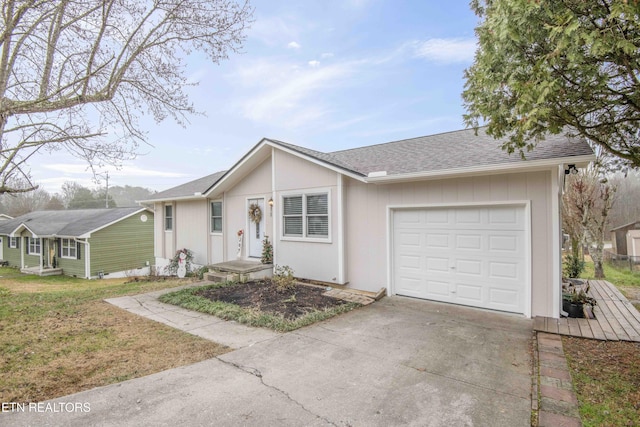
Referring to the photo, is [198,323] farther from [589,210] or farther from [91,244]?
[91,244]

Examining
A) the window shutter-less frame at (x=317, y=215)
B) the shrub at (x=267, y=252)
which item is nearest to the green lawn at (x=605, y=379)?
the window shutter-less frame at (x=317, y=215)

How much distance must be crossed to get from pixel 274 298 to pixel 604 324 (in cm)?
621

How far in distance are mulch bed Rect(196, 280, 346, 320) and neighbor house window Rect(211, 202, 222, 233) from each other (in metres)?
3.67

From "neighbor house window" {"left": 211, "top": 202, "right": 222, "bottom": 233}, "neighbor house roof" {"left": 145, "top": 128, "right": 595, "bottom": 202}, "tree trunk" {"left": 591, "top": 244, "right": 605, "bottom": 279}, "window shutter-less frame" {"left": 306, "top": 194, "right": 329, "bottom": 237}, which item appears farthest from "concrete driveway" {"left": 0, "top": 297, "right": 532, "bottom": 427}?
"tree trunk" {"left": 591, "top": 244, "right": 605, "bottom": 279}

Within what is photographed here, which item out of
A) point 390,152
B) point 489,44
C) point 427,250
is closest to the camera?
point 489,44

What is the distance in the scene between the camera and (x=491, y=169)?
567 cm

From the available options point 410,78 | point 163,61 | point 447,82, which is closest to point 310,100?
point 410,78

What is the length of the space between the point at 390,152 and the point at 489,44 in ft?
17.1

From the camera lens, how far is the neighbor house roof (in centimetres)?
536

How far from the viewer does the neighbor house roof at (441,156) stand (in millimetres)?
5364

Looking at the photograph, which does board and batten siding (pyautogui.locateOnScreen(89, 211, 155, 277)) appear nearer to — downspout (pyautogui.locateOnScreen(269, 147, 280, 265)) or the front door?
the front door

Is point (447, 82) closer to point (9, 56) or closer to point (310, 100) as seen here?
point (310, 100)

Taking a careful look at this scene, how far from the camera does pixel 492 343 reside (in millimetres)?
4660

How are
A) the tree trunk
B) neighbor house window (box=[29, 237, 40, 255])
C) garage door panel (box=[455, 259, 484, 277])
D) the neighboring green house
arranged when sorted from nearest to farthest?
garage door panel (box=[455, 259, 484, 277]) < the tree trunk < the neighboring green house < neighbor house window (box=[29, 237, 40, 255])
